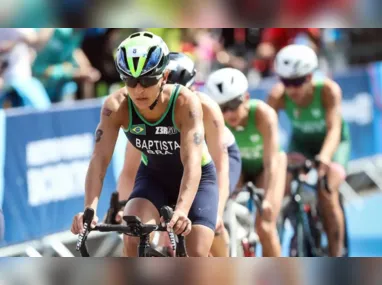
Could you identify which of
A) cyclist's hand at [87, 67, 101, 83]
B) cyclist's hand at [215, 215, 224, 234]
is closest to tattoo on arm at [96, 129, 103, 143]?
cyclist's hand at [215, 215, 224, 234]

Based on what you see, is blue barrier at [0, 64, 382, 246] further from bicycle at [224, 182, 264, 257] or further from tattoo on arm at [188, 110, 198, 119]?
tattoo on arm at [188, 110, 198, 119]

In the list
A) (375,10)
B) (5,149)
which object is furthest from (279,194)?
(375,10)

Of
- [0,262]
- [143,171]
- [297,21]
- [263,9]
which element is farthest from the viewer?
[297,21]

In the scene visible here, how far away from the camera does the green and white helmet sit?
20.1 feet

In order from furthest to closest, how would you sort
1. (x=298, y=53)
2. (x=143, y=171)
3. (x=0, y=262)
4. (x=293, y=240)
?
1. (x=298, y=53)
2. (x=293, y=240)
3. (x=0, y=262)
4. (x=143, y=171)

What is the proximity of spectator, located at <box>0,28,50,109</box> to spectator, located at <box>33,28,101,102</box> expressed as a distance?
0.31 m

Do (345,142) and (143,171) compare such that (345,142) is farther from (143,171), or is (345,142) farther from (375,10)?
(143,171)

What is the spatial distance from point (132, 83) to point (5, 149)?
276cm

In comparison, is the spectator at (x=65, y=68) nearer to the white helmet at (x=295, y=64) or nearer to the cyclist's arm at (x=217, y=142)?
the white helmet at (x=295, y=64)

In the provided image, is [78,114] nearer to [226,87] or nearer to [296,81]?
[226,87]

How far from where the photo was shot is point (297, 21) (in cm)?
1136

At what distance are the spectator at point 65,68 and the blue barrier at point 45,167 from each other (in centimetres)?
64

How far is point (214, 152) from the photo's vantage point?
7.02 meters

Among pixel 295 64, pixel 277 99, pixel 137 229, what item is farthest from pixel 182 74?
pixel 277 99
